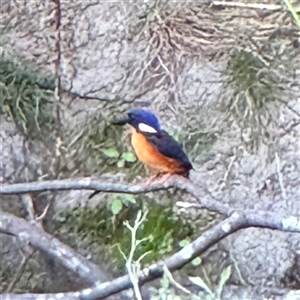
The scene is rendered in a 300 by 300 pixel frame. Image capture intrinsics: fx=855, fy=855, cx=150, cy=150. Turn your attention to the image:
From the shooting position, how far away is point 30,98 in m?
1.67

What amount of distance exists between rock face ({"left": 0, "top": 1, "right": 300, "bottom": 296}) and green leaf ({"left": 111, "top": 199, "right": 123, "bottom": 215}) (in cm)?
9

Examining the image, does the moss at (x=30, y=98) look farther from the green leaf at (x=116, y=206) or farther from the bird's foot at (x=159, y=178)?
the bird's foot at (x=159, y=178)

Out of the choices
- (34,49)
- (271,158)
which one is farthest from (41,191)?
(271,158)

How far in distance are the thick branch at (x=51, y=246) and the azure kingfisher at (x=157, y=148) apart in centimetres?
22

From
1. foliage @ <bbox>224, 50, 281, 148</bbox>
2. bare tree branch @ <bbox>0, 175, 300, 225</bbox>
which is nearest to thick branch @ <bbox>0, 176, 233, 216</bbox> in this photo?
bare tree branch @ <bbox>0, 175, 300, 225</bbox>

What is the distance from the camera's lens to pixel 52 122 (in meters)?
1.67

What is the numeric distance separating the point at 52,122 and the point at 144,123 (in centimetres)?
25

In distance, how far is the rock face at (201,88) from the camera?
5.16 feet

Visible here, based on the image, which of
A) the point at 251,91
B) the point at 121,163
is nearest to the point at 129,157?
the point at 121,163

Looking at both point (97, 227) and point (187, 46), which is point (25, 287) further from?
point (187, 46)

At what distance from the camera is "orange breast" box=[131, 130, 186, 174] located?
146cm

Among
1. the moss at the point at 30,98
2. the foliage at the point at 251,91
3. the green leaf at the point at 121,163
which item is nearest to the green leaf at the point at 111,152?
the green leaf at the point at 121,163

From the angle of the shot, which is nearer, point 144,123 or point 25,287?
point 144,123

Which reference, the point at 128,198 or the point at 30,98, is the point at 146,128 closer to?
the point at 128,198
